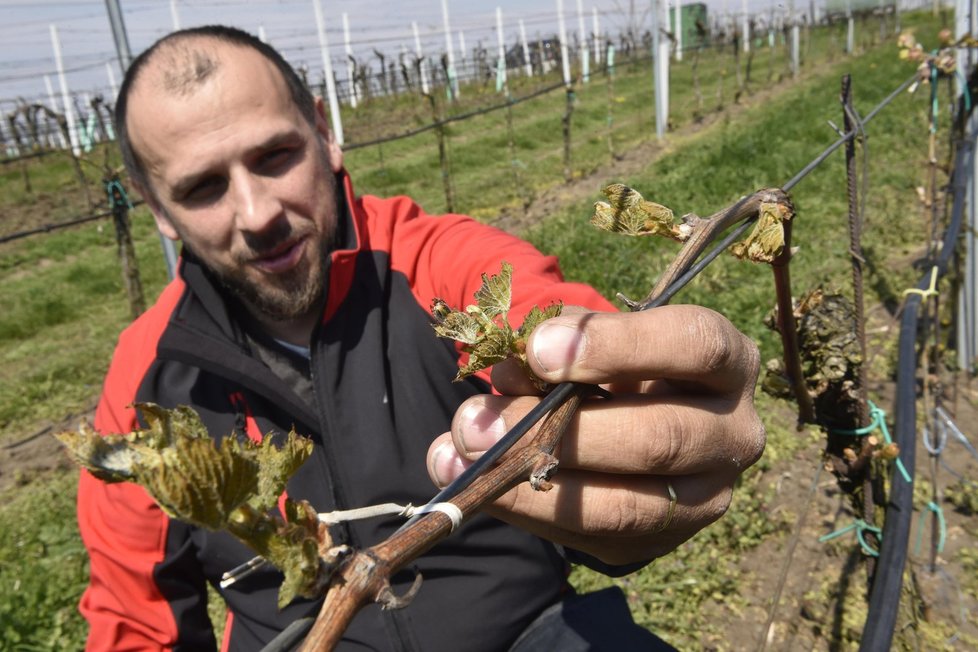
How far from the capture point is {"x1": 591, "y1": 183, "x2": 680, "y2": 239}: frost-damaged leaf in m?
0.78

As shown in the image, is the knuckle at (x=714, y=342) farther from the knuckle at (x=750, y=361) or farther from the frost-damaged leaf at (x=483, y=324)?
the frost-damaged leaf at (x=483, y=324)

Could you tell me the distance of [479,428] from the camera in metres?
0.72

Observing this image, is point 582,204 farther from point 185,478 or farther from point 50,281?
point 185,478

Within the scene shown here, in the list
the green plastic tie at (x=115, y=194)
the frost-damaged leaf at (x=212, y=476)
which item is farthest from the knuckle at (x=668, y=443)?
the green plastic tie at (x=115, y=194)

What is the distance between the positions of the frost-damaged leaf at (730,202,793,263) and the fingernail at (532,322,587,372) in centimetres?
28

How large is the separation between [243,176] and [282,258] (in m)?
0.25

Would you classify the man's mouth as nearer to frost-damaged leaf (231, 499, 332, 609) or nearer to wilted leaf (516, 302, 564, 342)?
wilted leaf (516, 302, 564, 342)

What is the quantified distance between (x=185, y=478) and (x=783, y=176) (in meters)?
9.48

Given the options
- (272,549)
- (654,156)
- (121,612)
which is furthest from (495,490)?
(654,156)

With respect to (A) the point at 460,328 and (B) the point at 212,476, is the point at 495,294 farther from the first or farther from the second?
(B) the point at 212,476

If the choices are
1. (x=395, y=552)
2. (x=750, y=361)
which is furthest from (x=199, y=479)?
(x=750, y=361)

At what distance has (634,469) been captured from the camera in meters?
0.80

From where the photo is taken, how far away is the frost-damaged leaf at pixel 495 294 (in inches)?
25.1

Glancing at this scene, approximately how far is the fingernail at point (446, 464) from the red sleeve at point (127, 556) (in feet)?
4.85
